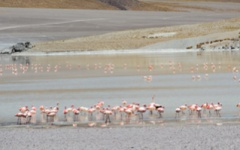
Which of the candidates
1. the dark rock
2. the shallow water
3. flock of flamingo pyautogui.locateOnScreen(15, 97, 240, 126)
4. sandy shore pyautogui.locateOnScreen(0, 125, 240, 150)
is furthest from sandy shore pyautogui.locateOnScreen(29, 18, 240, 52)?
sandy shore pyautogui.locateOnScreen(0, 125, 240, 150)

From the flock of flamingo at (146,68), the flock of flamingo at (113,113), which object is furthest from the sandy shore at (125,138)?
the flock of flamingo at (146,68)

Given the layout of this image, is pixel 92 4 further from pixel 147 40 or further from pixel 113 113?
pixel 113 113

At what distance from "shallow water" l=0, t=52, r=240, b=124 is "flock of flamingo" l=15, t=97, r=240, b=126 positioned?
17 cm

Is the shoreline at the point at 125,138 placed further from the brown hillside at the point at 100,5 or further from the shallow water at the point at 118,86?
the brown hillside at the point at 100,5

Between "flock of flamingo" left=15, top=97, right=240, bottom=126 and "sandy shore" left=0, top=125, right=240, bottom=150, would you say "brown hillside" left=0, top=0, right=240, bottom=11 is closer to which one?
"flock of flamingo" left=15, top=97, right=240, bottom=126

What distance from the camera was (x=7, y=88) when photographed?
17.5m

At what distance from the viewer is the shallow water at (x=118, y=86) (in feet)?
45.0

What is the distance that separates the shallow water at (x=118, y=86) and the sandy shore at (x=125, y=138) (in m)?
1.17

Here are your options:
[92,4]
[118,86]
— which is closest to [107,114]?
[118,86]

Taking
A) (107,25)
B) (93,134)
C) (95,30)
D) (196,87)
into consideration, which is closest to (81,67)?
(196,87)

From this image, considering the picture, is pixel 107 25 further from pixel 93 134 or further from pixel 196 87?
pixel 93 134

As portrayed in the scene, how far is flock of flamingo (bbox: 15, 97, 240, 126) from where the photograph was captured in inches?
446

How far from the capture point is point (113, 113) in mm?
12023

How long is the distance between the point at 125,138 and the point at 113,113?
2.20m
